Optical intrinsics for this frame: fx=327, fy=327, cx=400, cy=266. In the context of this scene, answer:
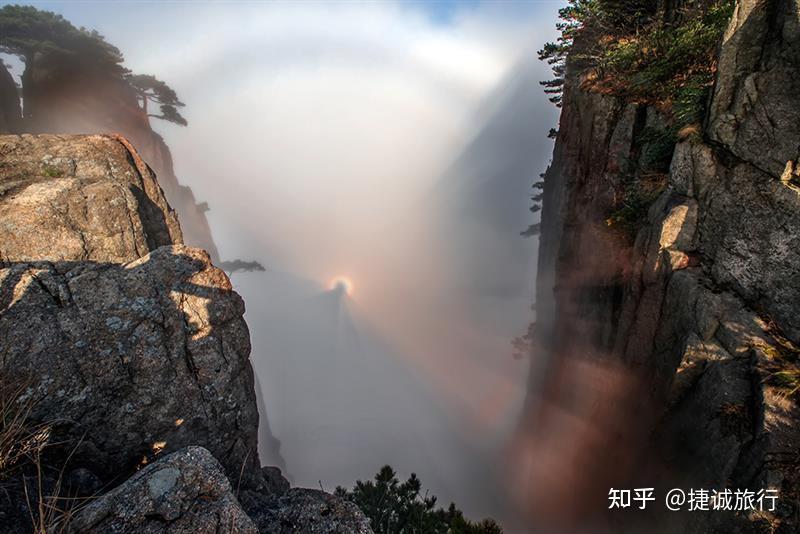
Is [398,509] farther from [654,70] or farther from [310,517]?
[654,70]

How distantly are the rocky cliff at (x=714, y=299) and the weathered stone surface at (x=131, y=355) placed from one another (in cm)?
1005

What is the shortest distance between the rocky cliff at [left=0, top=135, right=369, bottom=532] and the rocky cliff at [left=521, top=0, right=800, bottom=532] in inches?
307

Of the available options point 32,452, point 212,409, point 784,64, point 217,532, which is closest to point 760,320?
point 784,64

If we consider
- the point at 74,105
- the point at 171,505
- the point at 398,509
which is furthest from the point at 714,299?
the point at 74,105

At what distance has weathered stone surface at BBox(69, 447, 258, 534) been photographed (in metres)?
4.30

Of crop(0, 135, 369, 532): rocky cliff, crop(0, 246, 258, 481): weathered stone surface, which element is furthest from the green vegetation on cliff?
crop(0, 246, 258, 481): weathered stone surface

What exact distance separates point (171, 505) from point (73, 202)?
10399 millimetres

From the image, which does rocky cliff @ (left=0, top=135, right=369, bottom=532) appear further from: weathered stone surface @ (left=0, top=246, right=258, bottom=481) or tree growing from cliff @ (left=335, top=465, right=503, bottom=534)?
tree growing from cliff @ (left=335, top=465, right=503, bottom=534)

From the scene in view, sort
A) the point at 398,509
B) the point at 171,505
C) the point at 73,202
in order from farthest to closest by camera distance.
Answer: the point at 398,509 < the point at 73,202 < the point at 171,505

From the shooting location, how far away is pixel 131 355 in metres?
7.72

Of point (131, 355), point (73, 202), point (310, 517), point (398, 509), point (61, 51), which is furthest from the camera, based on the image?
point (61, 51)

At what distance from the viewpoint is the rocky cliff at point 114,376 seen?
15.8ft

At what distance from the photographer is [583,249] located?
A: 14625mm

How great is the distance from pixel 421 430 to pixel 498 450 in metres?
28.2
